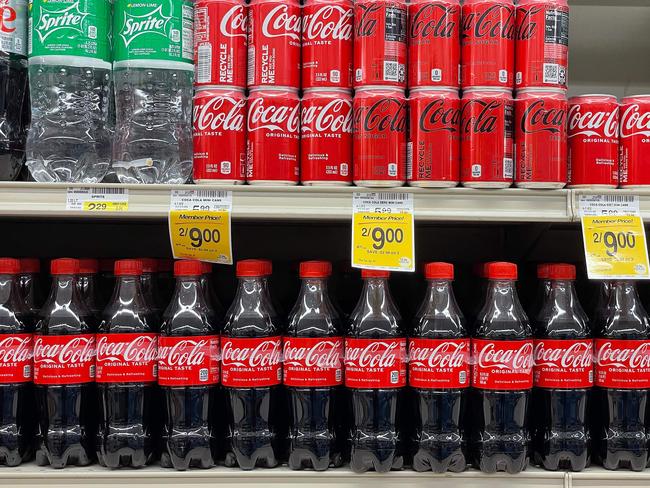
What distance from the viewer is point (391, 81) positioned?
1.42 meters

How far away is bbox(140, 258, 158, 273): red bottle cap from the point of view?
5.11ft

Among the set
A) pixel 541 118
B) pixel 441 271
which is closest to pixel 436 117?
pixel 541 118

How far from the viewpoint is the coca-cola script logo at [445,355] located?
1.40 meters

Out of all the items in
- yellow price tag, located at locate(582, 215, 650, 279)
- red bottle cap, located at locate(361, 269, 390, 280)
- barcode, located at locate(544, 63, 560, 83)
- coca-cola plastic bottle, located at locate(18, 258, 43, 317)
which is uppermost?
barcode, located at locate(544, 63, 560, 83)

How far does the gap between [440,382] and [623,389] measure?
40cm

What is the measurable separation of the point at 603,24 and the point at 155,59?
1.34 meters

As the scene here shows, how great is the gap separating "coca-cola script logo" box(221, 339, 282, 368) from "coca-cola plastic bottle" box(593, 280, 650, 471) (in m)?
0.71

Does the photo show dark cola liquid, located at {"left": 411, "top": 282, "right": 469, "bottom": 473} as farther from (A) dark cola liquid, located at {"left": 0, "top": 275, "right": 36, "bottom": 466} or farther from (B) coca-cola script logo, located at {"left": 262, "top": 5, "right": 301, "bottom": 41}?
(A) dark cola liquid, located at {"left": 0, "top": 275, "right": 36, "bottom": 466}

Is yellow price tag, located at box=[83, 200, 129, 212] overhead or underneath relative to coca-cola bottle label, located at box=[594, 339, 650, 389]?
overhead

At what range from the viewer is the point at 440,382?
1400 mm

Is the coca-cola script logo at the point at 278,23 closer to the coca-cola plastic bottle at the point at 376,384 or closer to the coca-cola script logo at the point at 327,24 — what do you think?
the coca-cola script logo at the point at 327,24

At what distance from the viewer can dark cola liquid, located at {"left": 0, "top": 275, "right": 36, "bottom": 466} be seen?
4.79 feet

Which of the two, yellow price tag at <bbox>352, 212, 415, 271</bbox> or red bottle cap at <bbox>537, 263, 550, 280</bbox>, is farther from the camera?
red bottle cap at <bbox>537, 263, 550, 280</bbox>

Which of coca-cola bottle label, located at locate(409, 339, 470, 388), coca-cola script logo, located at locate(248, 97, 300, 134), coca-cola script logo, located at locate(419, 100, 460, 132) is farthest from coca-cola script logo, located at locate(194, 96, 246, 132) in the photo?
coca-cola bottle label, located at locate(409, 339, 470, 388)
